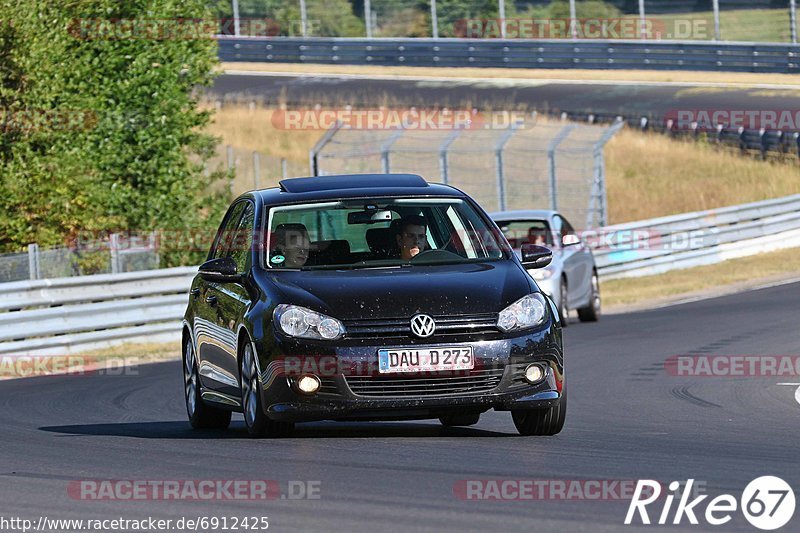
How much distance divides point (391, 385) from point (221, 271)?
1.60 m

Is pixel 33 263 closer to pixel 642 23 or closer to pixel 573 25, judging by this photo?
pixel 642 23

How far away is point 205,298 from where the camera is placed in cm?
1098

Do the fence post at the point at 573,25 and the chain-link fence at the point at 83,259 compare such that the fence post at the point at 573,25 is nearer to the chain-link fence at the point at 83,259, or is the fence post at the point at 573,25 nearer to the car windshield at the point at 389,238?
the chain-link fence at the point at 83,259

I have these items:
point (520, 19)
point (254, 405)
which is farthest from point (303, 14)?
point (254, 405)

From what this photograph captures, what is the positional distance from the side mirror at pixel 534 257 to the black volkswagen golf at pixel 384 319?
1 centimetres

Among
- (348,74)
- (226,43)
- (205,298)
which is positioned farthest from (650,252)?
(226,43)

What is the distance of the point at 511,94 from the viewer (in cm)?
4819

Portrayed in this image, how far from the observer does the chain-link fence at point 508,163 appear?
2966 cm

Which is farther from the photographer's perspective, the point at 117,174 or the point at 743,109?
the point at 743,109

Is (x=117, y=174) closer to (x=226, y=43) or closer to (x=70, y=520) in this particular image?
(x=70, y=520)

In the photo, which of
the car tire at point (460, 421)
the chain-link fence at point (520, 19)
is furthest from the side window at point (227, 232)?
the chain-link fence at point (520, 19)

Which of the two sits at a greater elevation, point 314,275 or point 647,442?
point 314,275

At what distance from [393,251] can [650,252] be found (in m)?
21.1

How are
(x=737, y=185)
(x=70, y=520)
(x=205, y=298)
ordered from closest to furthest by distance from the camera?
(x=70, y=520), (x=205, y=298), (x=737, y=185)
